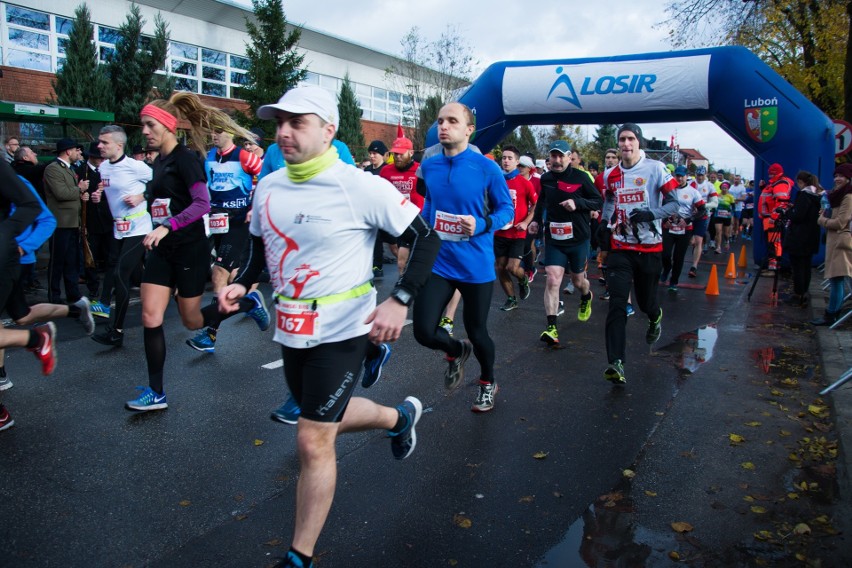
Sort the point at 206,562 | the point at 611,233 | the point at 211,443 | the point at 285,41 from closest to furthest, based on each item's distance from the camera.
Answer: the point at 206,562, the point at 211,443, the point at 611,233, the point at 285,41

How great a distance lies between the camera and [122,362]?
612 cm

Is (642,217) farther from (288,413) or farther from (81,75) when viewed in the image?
(81,75)

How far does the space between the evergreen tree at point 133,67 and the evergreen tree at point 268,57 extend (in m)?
3.33

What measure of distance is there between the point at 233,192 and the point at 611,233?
3.75 m

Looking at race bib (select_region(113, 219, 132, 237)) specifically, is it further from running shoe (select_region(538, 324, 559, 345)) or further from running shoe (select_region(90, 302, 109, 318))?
running shoe (select_region(538, 324, 559, 345))

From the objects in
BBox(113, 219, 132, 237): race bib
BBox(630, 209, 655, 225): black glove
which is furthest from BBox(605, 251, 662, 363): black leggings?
Answer: BBox(113, 219, 132, 237): race bib

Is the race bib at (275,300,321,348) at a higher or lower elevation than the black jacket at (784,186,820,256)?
lower

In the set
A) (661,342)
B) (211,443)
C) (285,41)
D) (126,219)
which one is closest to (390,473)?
(211,443)

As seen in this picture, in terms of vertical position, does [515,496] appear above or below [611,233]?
below

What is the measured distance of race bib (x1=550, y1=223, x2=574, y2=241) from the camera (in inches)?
295

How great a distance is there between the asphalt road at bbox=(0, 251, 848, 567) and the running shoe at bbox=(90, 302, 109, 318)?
4.56 ft

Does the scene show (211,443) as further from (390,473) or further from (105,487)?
(390,473)

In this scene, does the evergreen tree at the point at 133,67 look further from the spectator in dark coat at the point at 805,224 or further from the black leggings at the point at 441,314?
the black leggings at the point at 441,314

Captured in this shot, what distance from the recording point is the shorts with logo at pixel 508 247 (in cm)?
844
